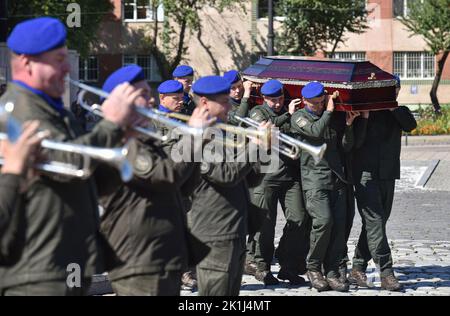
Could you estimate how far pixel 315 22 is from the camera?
4516 cm

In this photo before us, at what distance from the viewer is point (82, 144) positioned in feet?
15.5

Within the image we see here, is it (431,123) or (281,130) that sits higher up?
(281,130)

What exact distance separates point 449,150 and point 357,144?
19201 millimetres

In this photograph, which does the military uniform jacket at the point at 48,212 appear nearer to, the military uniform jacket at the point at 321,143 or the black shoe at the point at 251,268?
the military uniform jacket at the point at 321,143

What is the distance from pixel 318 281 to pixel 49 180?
6002 millimetres

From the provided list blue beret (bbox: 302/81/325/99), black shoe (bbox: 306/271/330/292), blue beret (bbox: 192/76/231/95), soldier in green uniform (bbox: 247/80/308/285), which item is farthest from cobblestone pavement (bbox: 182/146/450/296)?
blue beret (bbox: 192/76/231/95)

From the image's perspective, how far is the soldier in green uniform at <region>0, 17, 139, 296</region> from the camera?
4.88 metres

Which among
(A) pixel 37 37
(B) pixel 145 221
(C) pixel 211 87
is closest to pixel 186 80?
(C) pixel 211 87

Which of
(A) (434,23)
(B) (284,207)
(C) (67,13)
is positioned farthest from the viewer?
(A) (434,23)

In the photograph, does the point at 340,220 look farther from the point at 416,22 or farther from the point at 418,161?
the point at 416,22

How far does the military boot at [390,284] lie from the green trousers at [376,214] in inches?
2.0

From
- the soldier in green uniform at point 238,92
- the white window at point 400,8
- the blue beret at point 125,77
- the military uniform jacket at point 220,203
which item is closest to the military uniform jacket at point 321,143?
the soldier in green uniform at point 238,92

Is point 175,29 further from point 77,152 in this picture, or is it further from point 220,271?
point 77,152
